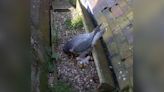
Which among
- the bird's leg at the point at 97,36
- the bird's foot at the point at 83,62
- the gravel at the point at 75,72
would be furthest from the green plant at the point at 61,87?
the bird's leg at the point at 97,36

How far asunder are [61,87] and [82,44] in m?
1.00

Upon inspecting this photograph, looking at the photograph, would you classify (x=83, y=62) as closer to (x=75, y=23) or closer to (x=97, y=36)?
(x=97, y=36)

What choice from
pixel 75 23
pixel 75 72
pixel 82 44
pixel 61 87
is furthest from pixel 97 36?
pixel 75 23

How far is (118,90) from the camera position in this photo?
134 inches

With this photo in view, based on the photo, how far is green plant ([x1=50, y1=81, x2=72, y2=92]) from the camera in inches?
142

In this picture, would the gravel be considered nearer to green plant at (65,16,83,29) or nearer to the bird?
the bird

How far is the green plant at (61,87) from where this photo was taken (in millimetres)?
3596

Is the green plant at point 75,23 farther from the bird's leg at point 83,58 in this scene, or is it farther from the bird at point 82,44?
the bird's leg at point 83,58

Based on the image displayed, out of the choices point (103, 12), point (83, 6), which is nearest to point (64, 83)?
point (103, 12)

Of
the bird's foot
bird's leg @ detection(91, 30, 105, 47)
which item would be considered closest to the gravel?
the bird's foot

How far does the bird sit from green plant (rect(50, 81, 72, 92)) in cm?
80

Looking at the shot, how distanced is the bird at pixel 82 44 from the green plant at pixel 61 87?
0.80m

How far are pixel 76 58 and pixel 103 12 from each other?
730 mm

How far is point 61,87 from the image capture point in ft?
12.2
